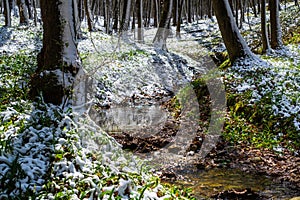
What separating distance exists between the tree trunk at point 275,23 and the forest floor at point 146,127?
0.56m

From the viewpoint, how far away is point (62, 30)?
5.31m

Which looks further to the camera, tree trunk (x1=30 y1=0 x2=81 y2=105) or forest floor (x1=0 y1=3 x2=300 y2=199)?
tree trunk (x1=30 y1=0 x2=81 y2=105)

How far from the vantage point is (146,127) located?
28.1ft

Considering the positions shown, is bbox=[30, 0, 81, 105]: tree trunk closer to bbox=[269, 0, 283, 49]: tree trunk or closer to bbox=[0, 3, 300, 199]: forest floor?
bbox=[0, 3, 300, 199]: forest floor

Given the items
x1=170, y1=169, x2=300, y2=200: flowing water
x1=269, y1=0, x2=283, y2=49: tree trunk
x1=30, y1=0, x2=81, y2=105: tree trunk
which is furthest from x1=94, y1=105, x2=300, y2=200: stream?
x1=269, y1=0, x2=283, y2=49: tree trunk

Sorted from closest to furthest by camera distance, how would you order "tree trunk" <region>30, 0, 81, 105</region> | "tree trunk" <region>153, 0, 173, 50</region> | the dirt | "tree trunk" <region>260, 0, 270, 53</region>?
"tree trunk" <region>30, 0, 81, 105</region>, the dirt, "tree trunk" <region>260, 0, 270, 53</region>, "tree trunk" <region>153, 0, 173, 50</region>

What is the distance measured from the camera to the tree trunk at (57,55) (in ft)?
17.0

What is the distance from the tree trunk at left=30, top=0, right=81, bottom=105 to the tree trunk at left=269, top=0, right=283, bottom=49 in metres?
11.0

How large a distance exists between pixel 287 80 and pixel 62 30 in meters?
6.71

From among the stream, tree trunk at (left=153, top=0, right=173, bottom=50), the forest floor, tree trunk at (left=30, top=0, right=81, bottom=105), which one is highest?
tree trunk at (left=153, top=0, right=173, bottom=50)

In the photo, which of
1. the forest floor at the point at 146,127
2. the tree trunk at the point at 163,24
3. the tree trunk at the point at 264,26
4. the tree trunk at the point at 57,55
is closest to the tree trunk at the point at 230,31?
the forest floor at the point at 146,127

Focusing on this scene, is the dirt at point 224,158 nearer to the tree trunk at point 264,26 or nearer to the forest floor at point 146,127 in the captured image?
the forest floor at point 146,127

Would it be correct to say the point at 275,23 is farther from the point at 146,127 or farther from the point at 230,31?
the point at 146,127

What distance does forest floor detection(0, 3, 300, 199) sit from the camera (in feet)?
12.0
